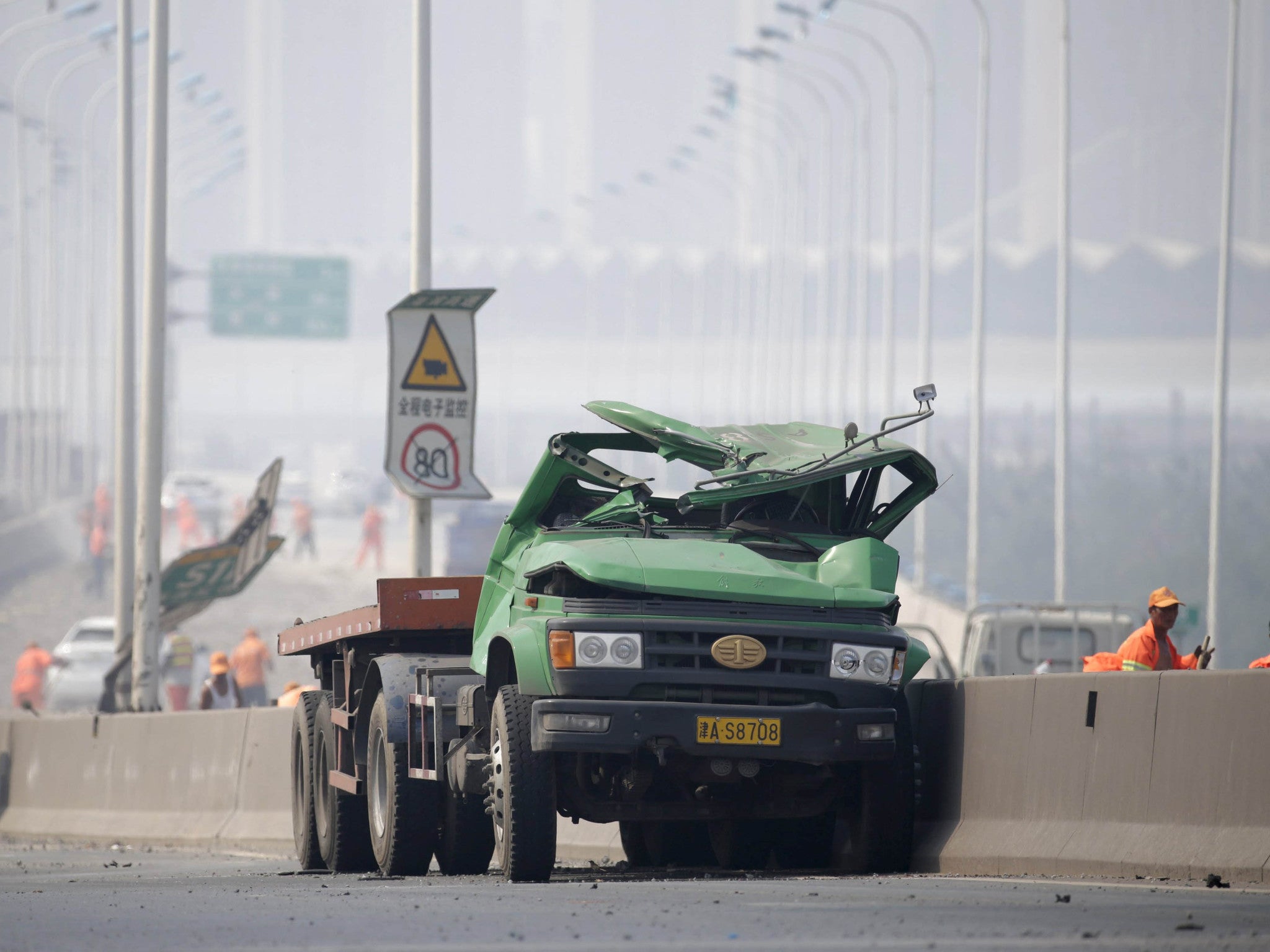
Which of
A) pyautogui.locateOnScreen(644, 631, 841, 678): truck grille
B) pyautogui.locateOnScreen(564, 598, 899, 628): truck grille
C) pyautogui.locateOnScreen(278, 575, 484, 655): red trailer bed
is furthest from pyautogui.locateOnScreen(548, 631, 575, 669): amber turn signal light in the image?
pyautogui.locateOnScreen(278, 575, 484, 655): red trailer bed

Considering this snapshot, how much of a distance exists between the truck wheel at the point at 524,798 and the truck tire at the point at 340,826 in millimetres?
3263

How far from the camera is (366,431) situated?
477 feet

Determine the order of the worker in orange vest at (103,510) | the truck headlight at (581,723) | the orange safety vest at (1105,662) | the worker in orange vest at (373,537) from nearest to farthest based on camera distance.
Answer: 1. the truck headlight at (581,723)
2. the orange safety vest at (1105,662)
3. the worker in orange vest at (103,510)
4. the worker in orange vest at (373,537)

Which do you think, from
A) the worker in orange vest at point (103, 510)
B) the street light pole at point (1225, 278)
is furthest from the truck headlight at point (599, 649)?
the worker in orange vest at point (103, 510)

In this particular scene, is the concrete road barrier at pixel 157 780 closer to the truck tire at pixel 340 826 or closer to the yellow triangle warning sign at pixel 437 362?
the truck tire at pixel 340 826

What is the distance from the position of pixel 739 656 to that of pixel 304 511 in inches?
2343

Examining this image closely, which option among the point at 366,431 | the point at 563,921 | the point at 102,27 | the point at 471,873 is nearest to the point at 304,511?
the point at 102,27

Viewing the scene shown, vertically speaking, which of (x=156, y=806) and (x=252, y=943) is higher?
(x=252, y=943)

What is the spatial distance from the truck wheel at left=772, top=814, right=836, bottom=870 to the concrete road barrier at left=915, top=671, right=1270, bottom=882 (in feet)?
1.59

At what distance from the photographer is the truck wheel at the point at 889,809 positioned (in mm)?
10914

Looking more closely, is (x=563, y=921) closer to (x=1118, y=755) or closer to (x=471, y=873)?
(x=1118, y=755)

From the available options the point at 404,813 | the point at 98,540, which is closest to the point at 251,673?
the point at 404,813

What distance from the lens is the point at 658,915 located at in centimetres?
826

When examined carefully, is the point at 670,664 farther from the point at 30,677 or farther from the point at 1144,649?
the point at 30,677
